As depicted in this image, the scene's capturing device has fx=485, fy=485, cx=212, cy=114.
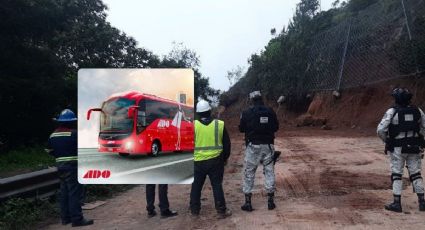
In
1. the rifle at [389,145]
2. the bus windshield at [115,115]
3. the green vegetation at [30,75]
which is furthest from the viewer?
the green vegetation at [30,75]

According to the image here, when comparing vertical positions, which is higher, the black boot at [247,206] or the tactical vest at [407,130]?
the tactical vest at [407,130]

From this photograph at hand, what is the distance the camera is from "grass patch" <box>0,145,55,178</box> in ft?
38.8

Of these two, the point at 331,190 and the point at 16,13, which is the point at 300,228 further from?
the point at 16,13

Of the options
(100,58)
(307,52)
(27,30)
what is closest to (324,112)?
(307,52)

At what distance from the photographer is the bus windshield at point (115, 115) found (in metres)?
4.80

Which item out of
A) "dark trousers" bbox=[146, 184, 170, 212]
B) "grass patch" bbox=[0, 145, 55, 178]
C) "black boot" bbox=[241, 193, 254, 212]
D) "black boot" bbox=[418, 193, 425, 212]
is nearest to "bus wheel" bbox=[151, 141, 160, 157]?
"dark trousers" bbox=[146, 184, 170, 212]

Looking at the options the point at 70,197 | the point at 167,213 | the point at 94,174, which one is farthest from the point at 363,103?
the point at 94,174

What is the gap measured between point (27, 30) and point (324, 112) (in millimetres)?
21121

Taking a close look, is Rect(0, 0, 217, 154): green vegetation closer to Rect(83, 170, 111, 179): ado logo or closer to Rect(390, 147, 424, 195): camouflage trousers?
Rect(390, 147, 424, 195): camouflage trousers

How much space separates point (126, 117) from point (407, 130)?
518 cm

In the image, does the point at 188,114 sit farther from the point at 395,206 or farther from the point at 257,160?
the point at 395,206

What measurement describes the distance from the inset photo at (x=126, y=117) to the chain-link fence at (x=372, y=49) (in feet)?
72.9

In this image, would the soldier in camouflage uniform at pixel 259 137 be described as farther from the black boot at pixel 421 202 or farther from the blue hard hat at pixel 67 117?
the blue hard hat at pixel 67 117

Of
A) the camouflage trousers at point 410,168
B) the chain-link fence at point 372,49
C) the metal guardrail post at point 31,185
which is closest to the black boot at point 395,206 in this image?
the camouflage trousers at point 410,168
